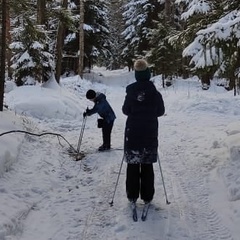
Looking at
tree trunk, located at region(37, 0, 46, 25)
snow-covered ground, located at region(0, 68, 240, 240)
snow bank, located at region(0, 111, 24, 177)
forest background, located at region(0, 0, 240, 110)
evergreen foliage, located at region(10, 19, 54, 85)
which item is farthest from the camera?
tree trunk, located at region(37, 0, 46, 25)

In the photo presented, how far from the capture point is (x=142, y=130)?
5875mm

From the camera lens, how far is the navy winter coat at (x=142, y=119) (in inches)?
230

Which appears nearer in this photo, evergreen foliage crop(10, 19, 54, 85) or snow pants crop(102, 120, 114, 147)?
snow pants crop(102, 120, 114, 147)

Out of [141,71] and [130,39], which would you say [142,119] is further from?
[130,39]

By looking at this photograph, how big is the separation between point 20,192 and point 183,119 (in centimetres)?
879

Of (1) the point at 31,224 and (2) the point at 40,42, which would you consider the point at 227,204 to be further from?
(2) the point at 40,42

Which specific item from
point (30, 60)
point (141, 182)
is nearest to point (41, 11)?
point (30, 60)

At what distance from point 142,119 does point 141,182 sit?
976 millimetres

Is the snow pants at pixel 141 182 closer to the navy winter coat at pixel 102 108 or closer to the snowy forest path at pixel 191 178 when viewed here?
the snowy forest path at pixel 191 178

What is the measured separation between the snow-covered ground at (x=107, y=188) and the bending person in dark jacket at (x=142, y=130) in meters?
0.34

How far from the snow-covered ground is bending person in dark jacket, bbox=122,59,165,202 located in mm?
340

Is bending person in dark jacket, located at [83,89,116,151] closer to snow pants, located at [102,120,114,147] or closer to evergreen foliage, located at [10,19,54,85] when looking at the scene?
snow pants, located at [102,120,114,147]

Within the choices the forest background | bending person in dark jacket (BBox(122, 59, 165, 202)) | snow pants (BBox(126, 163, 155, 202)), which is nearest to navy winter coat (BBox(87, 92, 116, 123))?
the forest background

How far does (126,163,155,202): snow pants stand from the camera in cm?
593
